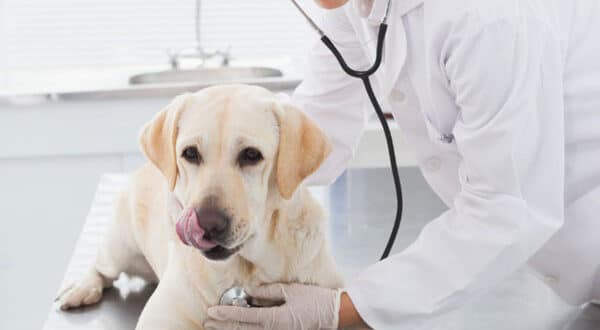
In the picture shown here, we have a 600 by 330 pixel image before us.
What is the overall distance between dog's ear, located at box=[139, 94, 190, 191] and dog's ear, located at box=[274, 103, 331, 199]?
158 mm

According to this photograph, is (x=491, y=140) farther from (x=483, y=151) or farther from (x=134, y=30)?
(x=134, y=30)

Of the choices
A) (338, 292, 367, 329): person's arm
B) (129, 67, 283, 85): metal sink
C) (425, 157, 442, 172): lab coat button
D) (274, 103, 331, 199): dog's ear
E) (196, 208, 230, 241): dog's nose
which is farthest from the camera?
(129, 67, 283, 85): metal sink

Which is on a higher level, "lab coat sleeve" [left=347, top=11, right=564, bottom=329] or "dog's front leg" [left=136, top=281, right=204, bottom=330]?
"lab coat sleeve" [left=347, top=11, right=564, bottom=329]

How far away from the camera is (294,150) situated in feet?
4.50

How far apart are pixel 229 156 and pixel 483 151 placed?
1.29 feet

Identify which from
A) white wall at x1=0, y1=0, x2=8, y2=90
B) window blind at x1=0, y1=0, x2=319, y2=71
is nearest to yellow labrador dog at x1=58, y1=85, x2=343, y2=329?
window blind at x1=0, y1=0, x2=319, y2=71

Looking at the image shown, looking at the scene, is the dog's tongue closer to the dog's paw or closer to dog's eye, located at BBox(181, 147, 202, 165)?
dog's eye, located at BBox(181, 147, 202, 165)

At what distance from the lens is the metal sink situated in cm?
358

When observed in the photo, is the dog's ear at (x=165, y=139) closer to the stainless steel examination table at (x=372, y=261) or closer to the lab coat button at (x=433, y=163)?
the stainless steel examination table at (x=372, y=261)

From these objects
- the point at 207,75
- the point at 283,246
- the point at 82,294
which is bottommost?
the point at 207,75

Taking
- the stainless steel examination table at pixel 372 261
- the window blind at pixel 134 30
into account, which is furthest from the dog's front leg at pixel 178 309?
the window blind at pixel 134 30

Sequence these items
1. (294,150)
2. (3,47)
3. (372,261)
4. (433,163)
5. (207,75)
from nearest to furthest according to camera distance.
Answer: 1. (294,150)
2. (433,163)
3. (372,261)
4. (207,75)
5. (3,47)

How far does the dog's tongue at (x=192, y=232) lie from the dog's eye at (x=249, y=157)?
12 cm

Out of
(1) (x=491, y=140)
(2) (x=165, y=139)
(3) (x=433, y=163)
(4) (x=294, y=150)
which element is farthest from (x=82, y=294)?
(1) (x=491, y=140)
